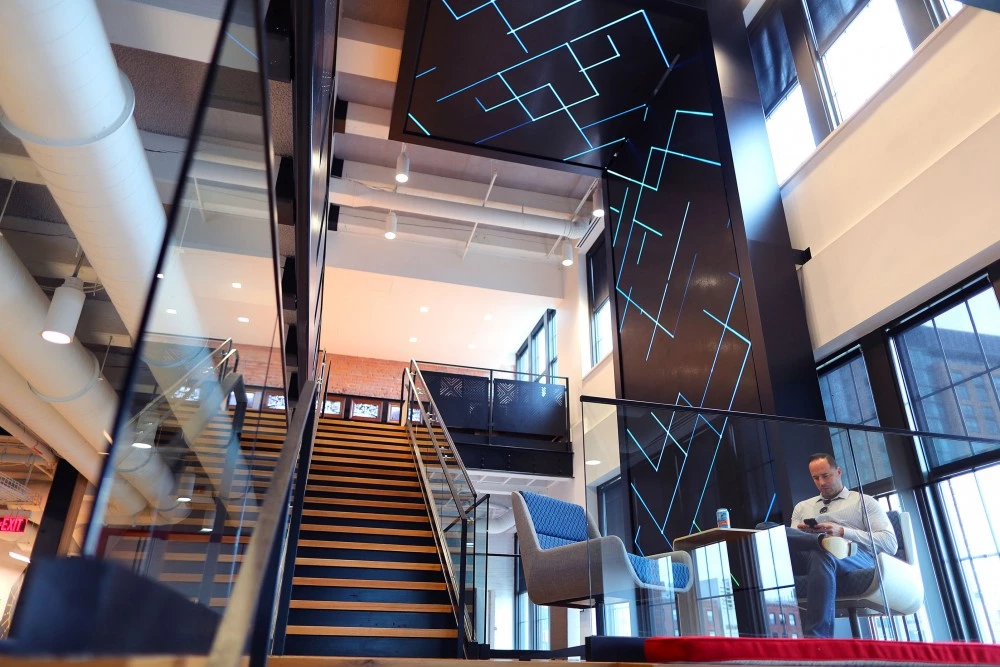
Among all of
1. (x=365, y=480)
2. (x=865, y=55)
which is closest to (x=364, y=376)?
(x=365, y=480)

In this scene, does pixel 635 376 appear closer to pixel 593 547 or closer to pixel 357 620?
pixel 357 620

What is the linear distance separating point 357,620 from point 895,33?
598cm

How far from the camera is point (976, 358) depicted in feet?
15.2

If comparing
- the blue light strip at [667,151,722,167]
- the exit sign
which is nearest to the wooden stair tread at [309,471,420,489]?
the blue light strip at [667,151,722,167]

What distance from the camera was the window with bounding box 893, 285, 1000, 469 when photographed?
4.54 m

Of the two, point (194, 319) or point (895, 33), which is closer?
point (194, 319)

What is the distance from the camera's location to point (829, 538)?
10.5 feet

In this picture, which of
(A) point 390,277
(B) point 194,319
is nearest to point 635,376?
(A) point 390,277

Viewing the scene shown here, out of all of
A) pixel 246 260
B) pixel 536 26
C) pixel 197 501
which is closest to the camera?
pixel 197 501

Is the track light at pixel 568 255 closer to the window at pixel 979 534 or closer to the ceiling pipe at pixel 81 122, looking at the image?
the window at pixel 979 534

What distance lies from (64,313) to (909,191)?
5499 millimetres

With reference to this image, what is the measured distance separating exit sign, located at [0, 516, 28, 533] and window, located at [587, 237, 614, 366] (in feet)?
28.8

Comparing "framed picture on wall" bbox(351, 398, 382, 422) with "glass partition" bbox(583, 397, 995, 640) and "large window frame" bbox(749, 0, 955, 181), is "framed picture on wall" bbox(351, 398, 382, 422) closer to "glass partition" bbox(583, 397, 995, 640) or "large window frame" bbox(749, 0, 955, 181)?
"large window frame" bbox(749, 0, 955, 181)

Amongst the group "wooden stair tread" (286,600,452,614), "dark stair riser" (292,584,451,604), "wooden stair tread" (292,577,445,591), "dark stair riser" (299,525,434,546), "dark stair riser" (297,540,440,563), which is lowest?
"wooden stair tread" (286,600,452,614)
